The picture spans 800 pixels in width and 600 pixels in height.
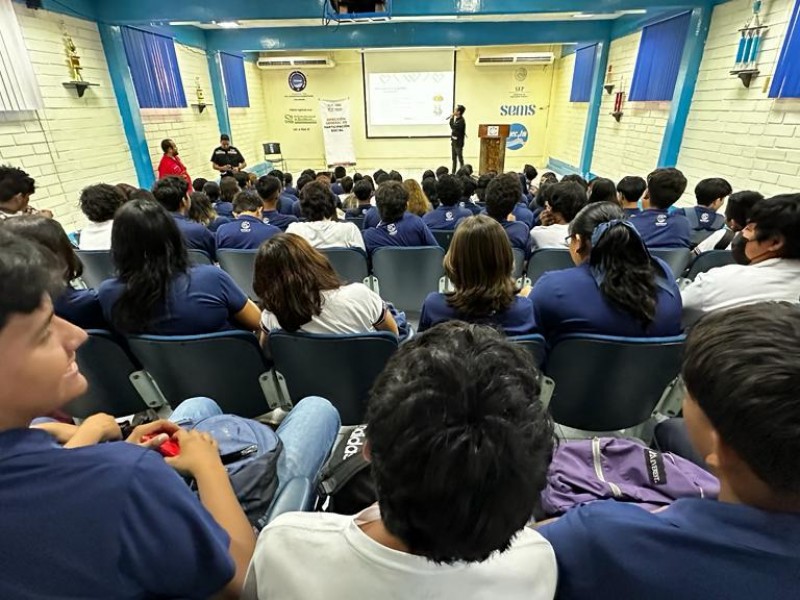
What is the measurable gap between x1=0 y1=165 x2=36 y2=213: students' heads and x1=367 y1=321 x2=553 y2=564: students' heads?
380cm

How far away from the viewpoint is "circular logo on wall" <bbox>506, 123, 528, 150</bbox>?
10469 millimetres

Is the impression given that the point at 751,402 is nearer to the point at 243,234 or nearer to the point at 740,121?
the point at 243,234

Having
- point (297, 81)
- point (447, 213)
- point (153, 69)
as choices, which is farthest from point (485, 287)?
point (297, 81)

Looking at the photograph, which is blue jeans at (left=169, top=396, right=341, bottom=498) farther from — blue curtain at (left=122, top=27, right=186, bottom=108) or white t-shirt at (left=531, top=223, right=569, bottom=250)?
blue curtain at (left=122, top=27, right=186, bottom=108)

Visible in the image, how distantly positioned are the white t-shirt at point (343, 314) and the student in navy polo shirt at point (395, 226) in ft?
3.89

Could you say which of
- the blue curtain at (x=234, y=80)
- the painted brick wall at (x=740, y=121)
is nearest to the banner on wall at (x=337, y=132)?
the blue curtain at (x=234, y=80)

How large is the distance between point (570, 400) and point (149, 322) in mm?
1652

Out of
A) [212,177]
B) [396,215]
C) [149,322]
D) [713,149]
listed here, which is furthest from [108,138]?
[713,149]

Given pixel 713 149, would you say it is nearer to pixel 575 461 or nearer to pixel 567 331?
pixel 567 331

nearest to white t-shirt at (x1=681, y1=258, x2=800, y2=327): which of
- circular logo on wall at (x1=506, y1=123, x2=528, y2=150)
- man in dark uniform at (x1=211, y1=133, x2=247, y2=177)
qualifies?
man in dark uniform at (x1=211, y1=133, x2=247, y2=177)

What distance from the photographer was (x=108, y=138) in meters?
5.09

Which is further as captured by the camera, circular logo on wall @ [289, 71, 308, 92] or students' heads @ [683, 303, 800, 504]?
circular logo on wall @ [289, 71, 308, 92]

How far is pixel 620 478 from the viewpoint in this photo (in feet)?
3.11

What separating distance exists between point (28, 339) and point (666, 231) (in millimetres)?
3267
